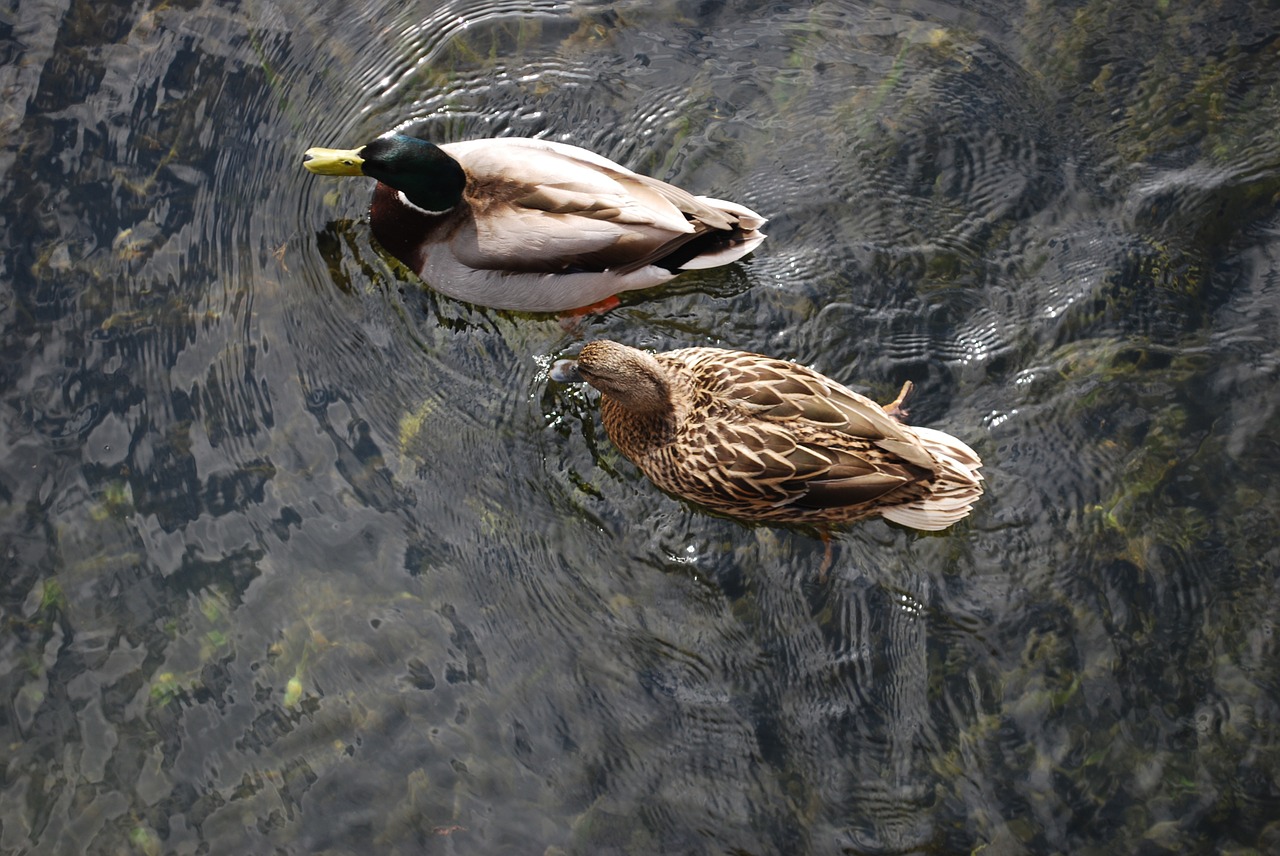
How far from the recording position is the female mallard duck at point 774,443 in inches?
168

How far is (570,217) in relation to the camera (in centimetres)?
483

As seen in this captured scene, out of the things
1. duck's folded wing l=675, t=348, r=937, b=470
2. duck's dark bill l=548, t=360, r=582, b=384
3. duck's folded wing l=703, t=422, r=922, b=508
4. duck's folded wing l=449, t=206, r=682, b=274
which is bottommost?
duck's folded wing l=703, t=422, r=922, b=508

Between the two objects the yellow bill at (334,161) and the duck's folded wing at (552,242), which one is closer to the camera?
the duck's folded wing at (552,242)

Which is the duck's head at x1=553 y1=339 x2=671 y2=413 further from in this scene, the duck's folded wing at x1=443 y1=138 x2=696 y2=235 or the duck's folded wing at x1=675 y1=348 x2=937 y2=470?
the duck's folded wing at x1=443 y1=138 x2=696 y2=235

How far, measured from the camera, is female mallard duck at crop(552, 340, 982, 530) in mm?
4270

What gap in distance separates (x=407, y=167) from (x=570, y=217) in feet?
2.61

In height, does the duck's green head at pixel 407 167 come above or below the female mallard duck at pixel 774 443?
above

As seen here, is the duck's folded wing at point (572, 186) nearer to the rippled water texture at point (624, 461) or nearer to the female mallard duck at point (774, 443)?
the rippled water texture at point (624, 461)

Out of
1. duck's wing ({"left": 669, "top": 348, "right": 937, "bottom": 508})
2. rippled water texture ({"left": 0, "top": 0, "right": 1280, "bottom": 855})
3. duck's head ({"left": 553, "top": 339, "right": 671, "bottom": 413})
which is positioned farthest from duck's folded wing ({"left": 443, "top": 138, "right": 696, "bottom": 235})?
duck's wing ({"left": 669, "top": 348, "right": 937, "bottom": 508})

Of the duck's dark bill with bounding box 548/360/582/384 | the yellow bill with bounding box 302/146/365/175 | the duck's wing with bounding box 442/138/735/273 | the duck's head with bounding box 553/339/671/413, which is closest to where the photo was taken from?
the duck's head with bounding box 553/339/671/413

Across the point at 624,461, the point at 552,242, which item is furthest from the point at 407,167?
the point at 624,461

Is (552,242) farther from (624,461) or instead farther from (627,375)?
(624,461)

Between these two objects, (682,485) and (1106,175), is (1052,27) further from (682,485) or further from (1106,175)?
(682,485)

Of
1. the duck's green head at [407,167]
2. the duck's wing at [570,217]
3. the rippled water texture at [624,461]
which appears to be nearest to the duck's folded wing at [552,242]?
the duck's wing at [570,217]
